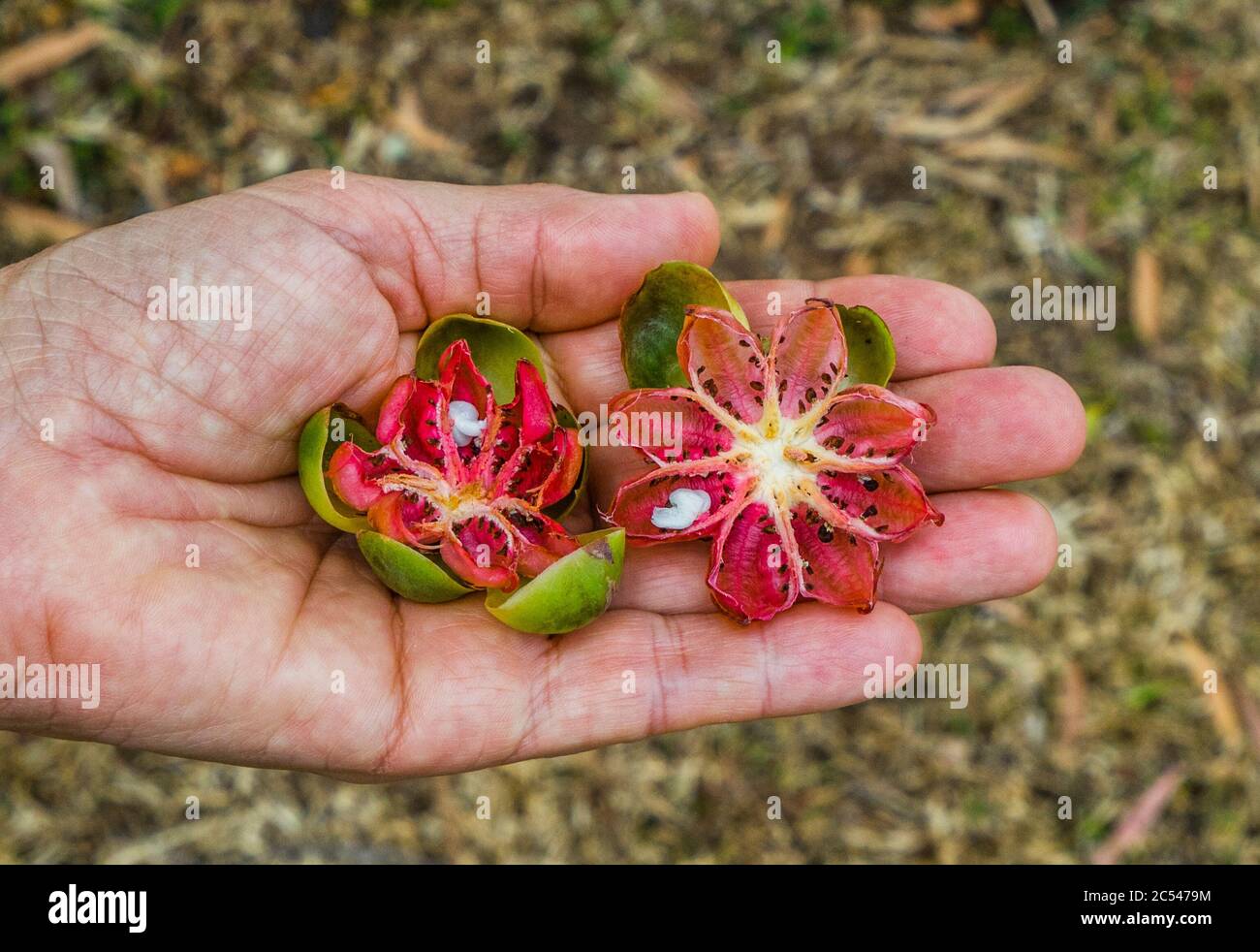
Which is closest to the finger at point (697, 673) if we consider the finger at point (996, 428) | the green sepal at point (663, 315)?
the finger at point (996, 428)

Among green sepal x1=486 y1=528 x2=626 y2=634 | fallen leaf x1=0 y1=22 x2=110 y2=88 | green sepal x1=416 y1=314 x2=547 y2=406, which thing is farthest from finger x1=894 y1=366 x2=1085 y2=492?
fallen leaf x1=0 y1=22 x2=110 y2=88

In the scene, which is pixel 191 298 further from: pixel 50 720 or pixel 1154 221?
pixel 1154 221

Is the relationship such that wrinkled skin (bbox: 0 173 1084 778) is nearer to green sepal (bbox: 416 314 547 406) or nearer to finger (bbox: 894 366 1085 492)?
finger (bbox: 894 366 1085 492)

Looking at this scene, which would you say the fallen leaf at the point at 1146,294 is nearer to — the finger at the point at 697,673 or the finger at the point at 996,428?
the finger at the point at 996,428

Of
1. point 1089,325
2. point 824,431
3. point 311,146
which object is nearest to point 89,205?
point 311,146

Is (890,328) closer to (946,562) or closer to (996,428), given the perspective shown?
(996,428)

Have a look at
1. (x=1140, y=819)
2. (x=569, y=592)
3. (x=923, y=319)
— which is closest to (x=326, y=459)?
(x=569, y=592)

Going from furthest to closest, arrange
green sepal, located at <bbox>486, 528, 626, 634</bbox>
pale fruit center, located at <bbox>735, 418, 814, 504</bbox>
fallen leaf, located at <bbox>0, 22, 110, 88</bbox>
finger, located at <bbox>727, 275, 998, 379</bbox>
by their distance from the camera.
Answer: fallen leaf, located at <bbox>0, 22, 110, 88</bbox> → finger, located at <bbox>727, 275, 998, 379</bbox> → pale fruit center, located at <bbox>735, 418, 814, 504</bbox> → green sepal, located at <bbox>486, 528, 626, 634</bbox>
